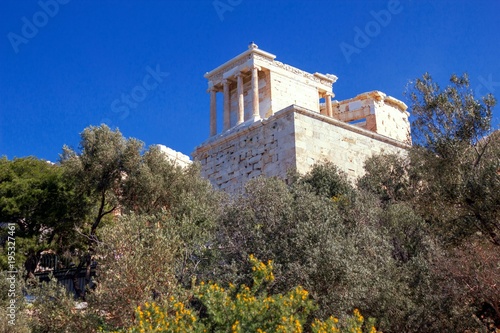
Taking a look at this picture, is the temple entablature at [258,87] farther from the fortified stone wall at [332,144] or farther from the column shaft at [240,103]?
the fortified stone wall at [332,144]

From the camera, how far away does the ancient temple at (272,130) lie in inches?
776

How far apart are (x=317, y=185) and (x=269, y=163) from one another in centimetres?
375

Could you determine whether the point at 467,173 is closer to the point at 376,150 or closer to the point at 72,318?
the point at 72,318

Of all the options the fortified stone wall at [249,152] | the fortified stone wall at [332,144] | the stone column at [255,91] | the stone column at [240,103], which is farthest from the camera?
the stone column at [240,103]

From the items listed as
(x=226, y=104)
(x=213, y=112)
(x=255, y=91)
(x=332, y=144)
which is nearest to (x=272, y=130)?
(x=332, y=144)

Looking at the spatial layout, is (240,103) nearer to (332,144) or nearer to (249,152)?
(249,152)

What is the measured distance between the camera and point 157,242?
9.77 metres

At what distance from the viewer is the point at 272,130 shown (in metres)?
20.3

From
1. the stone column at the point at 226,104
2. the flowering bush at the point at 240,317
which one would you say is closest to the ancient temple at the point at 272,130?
the stone column at the point at 226,104

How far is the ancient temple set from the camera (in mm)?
19703

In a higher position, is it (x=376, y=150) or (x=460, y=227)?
(x=376, y=150)

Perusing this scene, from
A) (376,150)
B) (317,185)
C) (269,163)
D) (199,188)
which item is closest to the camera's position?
(199,188)

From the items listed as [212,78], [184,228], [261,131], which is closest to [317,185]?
[261,131]

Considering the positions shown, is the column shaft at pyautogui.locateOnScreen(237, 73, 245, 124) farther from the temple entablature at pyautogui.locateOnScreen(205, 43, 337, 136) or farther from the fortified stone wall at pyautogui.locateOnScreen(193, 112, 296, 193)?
the fortified stone wall at pyautogui.locateOnScreen(193, 112, 296, 193)
